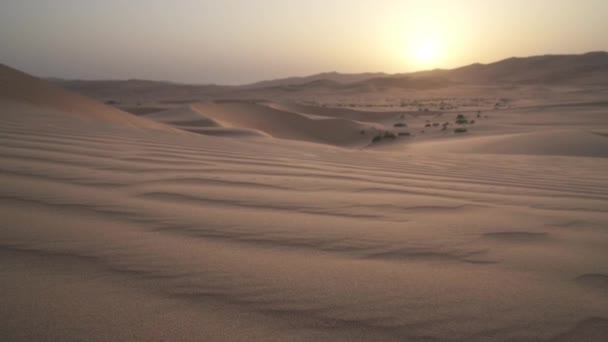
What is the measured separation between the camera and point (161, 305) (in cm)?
101

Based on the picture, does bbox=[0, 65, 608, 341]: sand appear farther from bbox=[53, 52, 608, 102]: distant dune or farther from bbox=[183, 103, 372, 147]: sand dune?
bbox=[53, 52, 608, 102]: distant dune

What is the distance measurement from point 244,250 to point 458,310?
66cm

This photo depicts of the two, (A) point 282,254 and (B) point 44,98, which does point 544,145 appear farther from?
(B) point 44,98

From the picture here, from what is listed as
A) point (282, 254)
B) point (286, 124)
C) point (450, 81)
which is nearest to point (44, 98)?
point (282, 254)

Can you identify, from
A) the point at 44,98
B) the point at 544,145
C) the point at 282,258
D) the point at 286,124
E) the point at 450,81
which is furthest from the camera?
the point at 450,81

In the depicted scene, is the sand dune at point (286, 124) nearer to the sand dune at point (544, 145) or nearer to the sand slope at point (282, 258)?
the sand dune at point (544, 145)

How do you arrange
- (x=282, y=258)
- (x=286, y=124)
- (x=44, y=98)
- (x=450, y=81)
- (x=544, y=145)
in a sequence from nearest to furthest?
(x=282, y=258), (x=44, y=98), (x=544, y=145), (x=286, y=124), (x=450, y=81)

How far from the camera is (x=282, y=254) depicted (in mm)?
1380

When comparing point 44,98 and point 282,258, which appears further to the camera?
point 44,98

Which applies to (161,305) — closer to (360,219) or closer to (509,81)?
(360,219)

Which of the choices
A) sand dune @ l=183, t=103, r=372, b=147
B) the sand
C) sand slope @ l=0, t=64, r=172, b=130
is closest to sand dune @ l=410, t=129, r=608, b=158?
sand dune @ l=183, t=103, r=372, b=147

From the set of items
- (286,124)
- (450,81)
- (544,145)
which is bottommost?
(544,145)

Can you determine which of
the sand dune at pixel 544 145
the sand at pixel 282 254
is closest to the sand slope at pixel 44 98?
the sand at pixel 282 254

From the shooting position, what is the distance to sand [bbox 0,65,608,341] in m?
0.98
